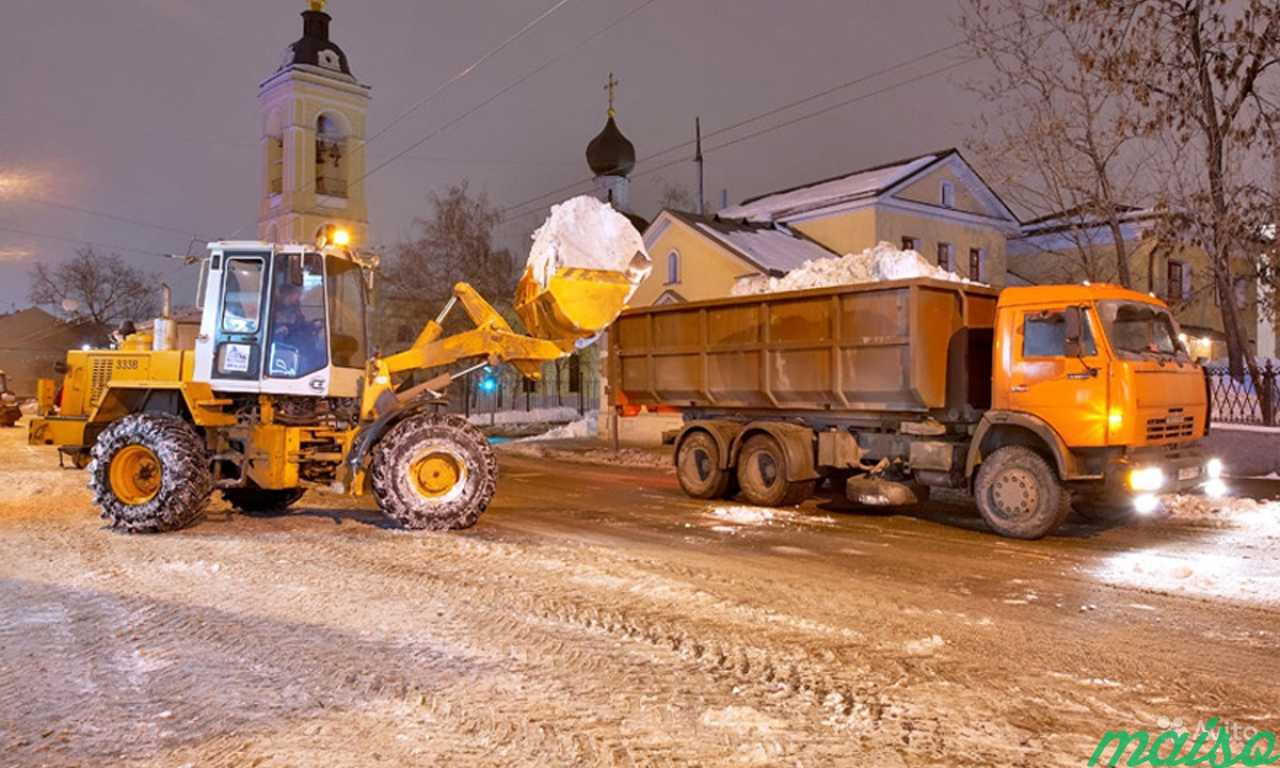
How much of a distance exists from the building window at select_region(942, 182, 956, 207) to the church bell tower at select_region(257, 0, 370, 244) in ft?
74.1

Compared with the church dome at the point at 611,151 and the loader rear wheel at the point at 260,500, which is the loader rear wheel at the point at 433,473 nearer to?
the loader rear wheel at the point at 260,500

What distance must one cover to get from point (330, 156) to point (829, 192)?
793 inches

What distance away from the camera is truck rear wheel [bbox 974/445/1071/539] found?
964cm

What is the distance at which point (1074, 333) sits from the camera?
962cm

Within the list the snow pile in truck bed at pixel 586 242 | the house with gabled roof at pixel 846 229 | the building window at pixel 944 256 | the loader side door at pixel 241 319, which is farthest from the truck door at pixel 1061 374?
the building window at pixel 944 256

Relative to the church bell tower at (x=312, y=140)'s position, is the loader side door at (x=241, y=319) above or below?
below

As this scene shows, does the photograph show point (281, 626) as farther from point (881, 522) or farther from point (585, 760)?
point (881, 522)

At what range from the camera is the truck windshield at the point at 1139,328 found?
9.76 m

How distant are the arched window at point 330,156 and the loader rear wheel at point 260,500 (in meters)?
27.5

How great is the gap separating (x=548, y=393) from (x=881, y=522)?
121 ft

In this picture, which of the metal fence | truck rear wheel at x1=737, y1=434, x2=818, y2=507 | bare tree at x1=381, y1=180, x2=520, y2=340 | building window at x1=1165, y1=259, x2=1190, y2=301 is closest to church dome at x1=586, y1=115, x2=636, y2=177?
bare tree at x1=381, y1=180, x2=520, y2=340

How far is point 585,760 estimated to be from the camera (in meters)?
3.95

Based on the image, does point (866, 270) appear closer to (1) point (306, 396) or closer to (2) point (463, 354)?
(2) point (463, 354)

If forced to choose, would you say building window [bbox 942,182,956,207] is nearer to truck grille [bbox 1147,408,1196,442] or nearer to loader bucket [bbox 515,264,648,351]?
truck grille [bbox 1147,408,1196,442]
